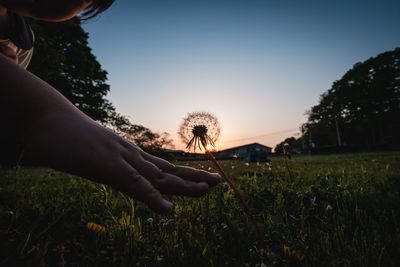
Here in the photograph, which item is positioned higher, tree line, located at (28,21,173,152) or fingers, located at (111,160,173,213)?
tree line, located at (28,21,173,152)

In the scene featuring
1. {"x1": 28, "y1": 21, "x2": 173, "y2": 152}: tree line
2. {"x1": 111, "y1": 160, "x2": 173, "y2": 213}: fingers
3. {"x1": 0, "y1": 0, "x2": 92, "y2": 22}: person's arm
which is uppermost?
→ {"x1": 28, "y1": 21, "x2": 173, "y2": 152}: tree line

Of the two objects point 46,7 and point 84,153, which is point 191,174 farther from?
point 46,7

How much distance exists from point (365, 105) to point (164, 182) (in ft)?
189

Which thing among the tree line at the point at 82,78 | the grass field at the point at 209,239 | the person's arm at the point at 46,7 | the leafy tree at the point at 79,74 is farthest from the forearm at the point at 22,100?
the leafy tree at the point at 79,74

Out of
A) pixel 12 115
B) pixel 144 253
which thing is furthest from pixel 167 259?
pixel 12 115

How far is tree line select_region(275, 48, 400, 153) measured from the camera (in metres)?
45.1

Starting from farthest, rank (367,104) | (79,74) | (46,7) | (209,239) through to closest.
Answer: (367,104), (79,74), (46,7), (209,239)

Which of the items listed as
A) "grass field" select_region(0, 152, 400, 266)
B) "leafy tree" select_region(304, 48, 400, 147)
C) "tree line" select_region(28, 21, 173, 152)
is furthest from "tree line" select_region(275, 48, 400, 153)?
"grass field" select_region(0, 152, 400, 266)

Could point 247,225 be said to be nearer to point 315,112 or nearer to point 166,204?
point 166,204

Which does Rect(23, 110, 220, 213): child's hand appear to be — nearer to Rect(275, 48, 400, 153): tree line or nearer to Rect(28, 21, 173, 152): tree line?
Rect(28, 21, 173, 152): tree line

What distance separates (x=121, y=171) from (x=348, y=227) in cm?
134

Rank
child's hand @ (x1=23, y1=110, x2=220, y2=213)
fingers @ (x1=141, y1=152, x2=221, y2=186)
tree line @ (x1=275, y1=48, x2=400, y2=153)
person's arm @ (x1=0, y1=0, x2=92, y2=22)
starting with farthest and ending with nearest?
1. tree line @ (x1=275, y1=48, x2=400, y2=153)
2. person's arm @ (x1=0, y1=0, x2=92, y2=22)
3. fingers @ (x1=141, y1=152, x2=221, y2=186)
4. child's hand @ (x1=23, y1=110, x2=220, y2=213)

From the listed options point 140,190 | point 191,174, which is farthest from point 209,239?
point 140,190

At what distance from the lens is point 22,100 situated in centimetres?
80
